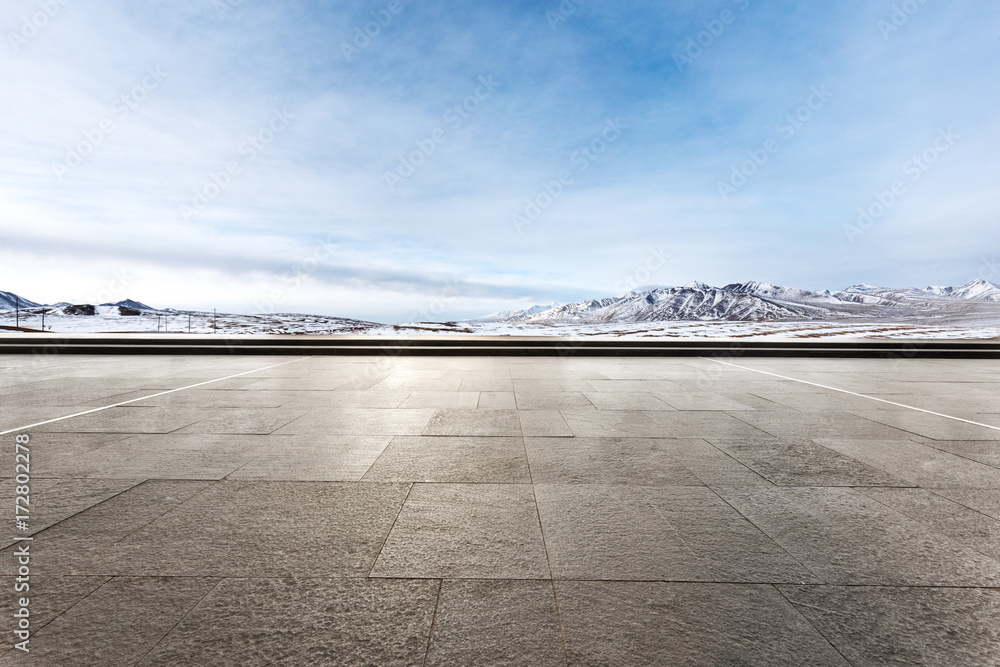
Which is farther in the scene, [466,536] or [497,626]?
[466,536]

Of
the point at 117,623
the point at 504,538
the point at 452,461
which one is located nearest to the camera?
the point at 117,623

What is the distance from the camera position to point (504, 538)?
2834mm

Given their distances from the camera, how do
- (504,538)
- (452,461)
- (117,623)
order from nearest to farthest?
(117,623) < (504,538) < (452,461)

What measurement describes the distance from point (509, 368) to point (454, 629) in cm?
1013

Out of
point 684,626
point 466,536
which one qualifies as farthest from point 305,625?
point 684,626

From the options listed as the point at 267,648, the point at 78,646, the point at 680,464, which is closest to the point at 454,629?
the point at 267,648

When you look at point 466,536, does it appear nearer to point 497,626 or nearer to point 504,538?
point 504,538

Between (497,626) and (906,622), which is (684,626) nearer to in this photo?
(497,626)

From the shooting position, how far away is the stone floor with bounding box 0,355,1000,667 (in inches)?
77.4

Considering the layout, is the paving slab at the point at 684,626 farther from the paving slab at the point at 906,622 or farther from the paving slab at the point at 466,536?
the paving slab at the point at 466,536

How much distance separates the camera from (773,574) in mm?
2475

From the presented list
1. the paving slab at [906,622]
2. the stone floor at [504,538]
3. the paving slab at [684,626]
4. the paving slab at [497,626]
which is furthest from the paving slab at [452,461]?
the paving slab at [906,622]

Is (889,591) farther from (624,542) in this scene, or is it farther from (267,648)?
(267,648)

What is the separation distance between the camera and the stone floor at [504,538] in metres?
1.97
